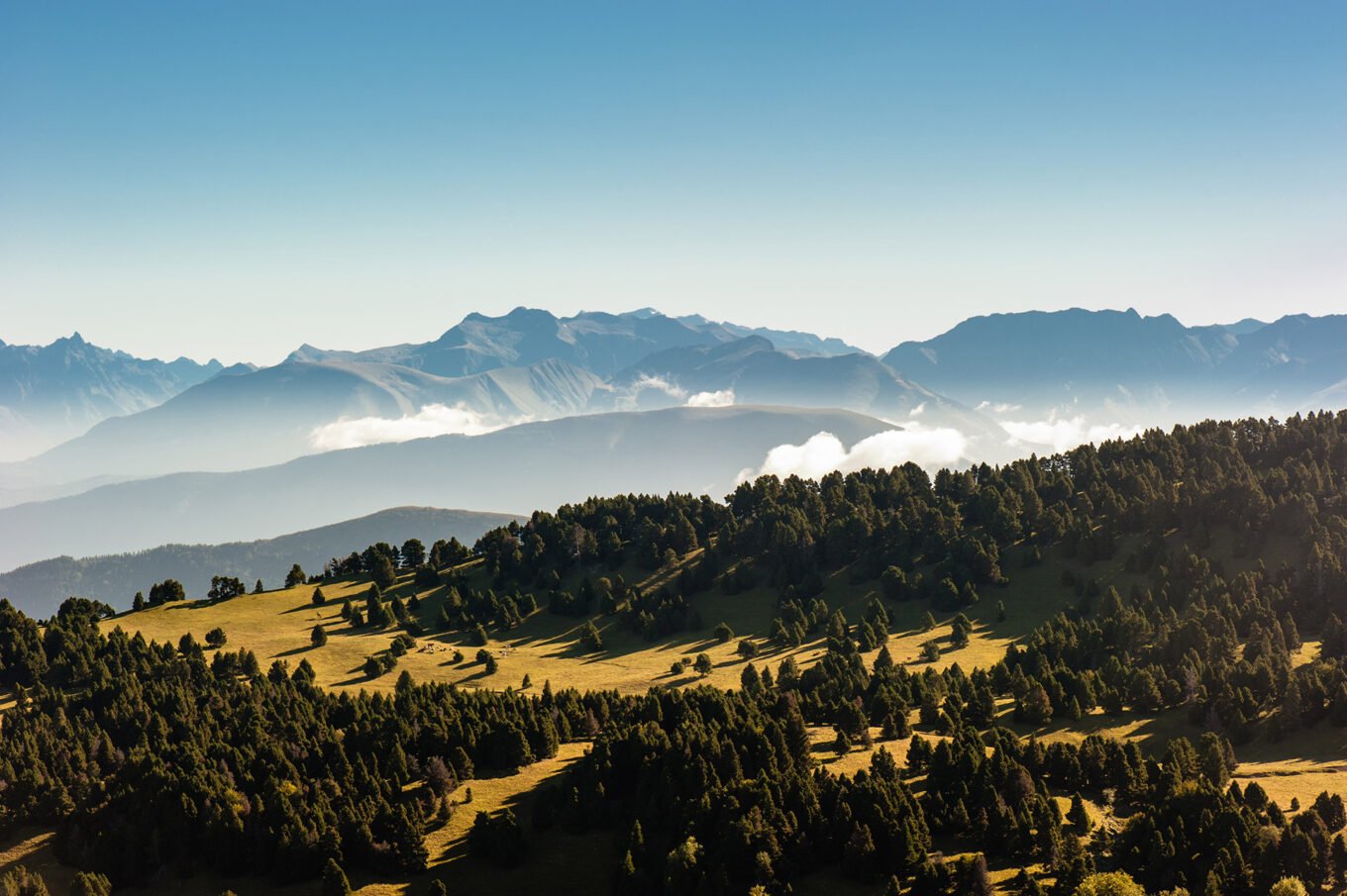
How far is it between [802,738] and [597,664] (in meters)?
76.4

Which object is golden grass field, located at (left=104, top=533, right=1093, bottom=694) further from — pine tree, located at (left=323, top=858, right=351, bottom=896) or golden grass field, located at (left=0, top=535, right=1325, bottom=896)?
pine tree, located at (left=323, top=858, right=351, bottom=896)

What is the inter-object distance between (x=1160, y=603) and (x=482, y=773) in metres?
113

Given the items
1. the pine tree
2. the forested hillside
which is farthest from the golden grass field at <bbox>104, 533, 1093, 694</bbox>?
the pine tree

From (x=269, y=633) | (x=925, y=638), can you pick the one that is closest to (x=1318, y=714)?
(x=925, y=638)

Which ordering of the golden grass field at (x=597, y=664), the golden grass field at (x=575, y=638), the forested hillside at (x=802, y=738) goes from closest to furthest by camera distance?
the forested hillside at (x=802, y=738) → the golden grass field at (x=597, y=664) → the golden grass field at (x=575, y=638)

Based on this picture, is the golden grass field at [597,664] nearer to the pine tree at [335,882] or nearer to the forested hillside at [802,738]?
the forested hillside at [802,738]

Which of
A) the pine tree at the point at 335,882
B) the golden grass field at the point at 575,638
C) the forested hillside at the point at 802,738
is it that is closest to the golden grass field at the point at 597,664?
the golden grass field at the point at 575,638

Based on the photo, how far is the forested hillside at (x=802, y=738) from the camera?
72.6m

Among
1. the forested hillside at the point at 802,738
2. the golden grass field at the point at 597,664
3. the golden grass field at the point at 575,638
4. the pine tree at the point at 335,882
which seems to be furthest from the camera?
the golden grass field at the point at 575,638

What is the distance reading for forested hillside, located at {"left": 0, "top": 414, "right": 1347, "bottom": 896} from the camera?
238 feet

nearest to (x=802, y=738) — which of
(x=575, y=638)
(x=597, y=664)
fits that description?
(x=597, y=664)

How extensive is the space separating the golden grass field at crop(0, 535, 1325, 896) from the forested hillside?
3.55 ft

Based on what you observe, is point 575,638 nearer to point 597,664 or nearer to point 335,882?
point 597,664

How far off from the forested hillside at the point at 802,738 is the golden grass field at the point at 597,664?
1081 mm
